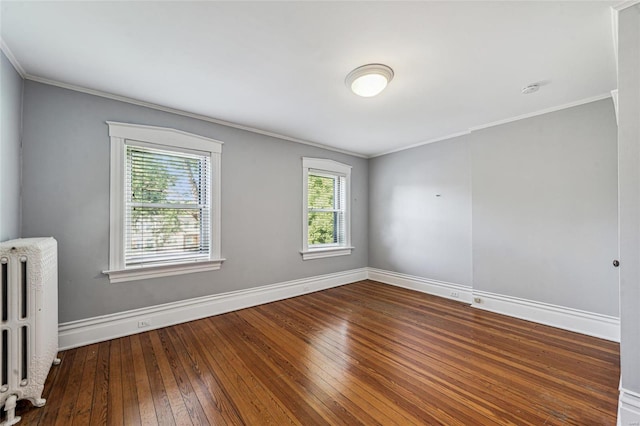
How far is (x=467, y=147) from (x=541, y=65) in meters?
1.76

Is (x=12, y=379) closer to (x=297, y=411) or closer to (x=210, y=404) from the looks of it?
(x=210, y=404)

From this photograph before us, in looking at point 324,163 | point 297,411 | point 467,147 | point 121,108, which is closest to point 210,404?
point 297,411

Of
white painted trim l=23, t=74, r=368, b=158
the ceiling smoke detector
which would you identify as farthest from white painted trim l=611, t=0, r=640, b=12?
white painted trim l=23, t=74, r=368, b=158

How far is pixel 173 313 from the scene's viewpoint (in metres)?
3.11

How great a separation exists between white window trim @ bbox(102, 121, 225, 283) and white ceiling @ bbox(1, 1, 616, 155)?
13.9 inches

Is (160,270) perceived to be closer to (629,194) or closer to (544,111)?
(629,194)

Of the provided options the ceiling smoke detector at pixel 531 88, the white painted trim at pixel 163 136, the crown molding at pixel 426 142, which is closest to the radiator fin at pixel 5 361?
the white painted trim at pixel 163 136

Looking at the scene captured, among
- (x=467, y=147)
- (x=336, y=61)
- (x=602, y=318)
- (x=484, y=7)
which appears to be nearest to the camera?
(x=484, y=7)

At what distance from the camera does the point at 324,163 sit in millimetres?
4699

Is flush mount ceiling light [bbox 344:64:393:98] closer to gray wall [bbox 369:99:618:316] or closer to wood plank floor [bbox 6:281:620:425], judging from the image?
gray wall [bbox 369:99:618:316]

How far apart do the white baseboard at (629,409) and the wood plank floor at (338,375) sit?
20cm

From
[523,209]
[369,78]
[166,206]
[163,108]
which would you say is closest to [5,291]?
[166,206]

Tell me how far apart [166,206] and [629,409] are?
4.10 metres

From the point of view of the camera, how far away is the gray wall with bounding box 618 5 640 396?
149 centimetres
